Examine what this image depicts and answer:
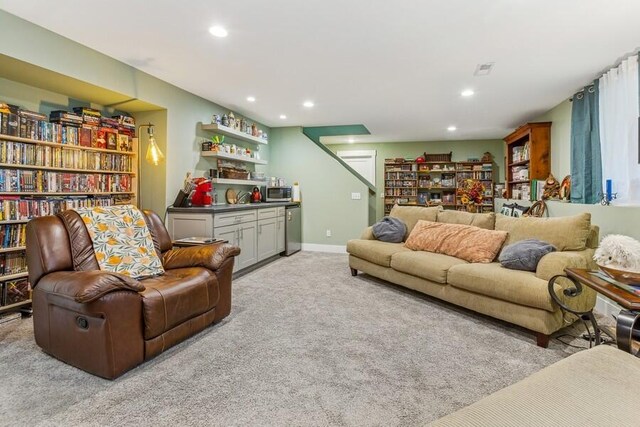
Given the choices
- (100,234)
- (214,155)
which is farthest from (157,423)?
(214,155)

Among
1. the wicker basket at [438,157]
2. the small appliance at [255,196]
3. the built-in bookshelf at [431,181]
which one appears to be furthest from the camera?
the wicker basket at [438,157]

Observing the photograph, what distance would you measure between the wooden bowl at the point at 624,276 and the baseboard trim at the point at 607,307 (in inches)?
55.4

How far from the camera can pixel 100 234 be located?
2342 millimetres

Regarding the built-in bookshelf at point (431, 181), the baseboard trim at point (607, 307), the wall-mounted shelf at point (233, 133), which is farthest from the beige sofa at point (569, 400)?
the built-in bookshelf at point (431, 181)

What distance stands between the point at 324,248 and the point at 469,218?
9.72ft

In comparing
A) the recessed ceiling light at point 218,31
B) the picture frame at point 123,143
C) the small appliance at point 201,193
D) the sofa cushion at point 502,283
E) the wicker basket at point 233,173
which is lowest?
the sofa cushion at point 502,283

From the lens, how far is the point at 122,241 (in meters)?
2.44

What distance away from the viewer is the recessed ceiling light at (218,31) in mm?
2534

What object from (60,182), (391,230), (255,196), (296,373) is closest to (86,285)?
(296,373)

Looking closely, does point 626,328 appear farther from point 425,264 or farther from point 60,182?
point 60,182

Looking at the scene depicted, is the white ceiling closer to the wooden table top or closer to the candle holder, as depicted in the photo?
the candle holder

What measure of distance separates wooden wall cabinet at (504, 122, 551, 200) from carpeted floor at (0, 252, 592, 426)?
309 cm

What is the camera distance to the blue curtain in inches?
140

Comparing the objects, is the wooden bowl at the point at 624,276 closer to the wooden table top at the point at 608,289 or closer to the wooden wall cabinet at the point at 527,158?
the wooden table top at the point at 608,289
